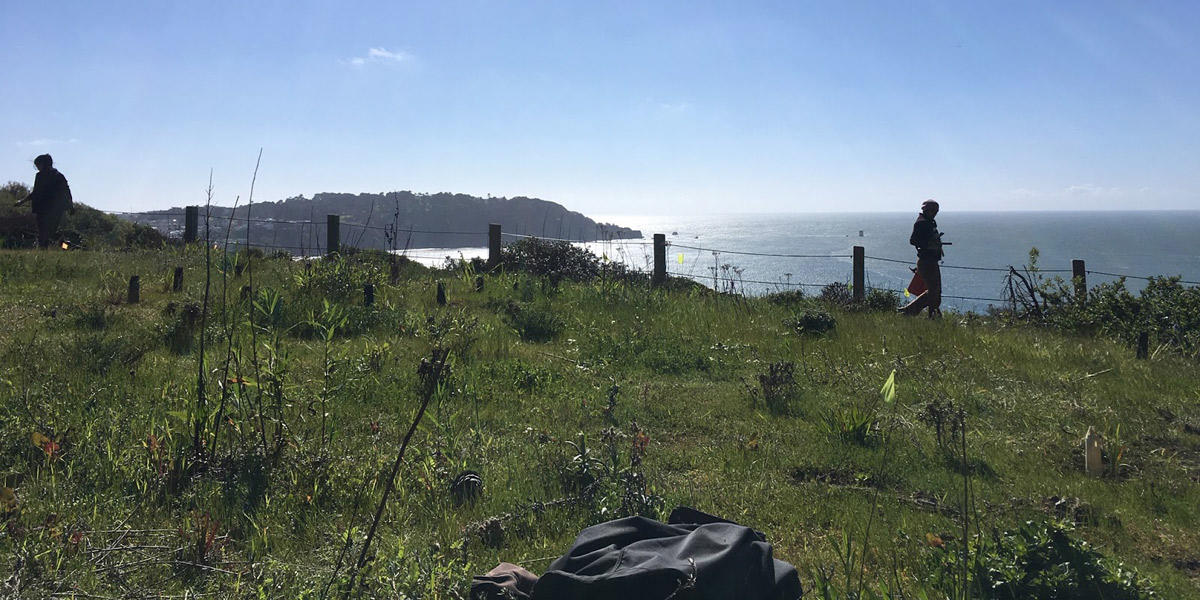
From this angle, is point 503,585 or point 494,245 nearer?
point 503,585

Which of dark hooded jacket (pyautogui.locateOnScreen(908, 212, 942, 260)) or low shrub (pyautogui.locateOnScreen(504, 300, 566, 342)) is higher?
dark hooded jacket (pyautogui.locateOnScreen(908, 212, 942, 260))

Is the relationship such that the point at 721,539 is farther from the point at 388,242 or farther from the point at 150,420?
the point at 388,242

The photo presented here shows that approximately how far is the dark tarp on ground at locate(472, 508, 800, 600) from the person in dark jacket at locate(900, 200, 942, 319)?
352 inches

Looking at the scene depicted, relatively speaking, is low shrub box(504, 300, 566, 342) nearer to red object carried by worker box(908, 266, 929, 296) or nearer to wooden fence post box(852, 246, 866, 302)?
red object carried by worker box(908, 266, 929, 296)

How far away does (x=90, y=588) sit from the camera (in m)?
2.88

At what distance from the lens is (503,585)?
2.93m

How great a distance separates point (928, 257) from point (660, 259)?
15.6ft

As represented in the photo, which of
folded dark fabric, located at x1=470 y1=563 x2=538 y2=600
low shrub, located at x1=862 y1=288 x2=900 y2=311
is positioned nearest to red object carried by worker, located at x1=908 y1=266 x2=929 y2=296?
low shrub, located at x1=862 y1=288 x2=900 y2=311

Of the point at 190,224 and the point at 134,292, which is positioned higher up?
the point at 190,224

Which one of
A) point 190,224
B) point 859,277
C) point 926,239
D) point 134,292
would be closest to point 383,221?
point 134,292

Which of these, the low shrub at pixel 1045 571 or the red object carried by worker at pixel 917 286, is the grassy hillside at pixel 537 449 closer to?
the low shrub at pixel 1045 571

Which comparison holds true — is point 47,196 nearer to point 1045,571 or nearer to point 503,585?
point 503,585

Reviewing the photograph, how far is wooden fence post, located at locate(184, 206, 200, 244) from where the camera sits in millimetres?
15547

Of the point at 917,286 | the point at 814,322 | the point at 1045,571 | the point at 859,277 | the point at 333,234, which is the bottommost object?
the point at 1045,571
